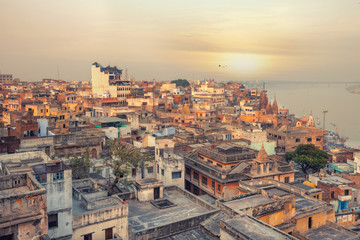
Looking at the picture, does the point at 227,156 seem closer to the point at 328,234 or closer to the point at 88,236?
the point at 328,234

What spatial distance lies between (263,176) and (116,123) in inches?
1227

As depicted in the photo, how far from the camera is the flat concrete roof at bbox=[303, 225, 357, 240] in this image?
20.3 metres

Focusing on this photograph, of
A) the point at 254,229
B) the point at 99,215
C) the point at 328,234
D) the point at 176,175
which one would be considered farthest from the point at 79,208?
the point at 328,234

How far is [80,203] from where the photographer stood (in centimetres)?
2038

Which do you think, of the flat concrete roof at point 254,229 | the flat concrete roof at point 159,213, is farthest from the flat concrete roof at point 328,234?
the flat concrete roof at point 159,213

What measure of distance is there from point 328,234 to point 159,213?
11221 mm

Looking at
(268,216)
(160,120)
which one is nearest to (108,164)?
(268,216)

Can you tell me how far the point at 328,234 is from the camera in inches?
822

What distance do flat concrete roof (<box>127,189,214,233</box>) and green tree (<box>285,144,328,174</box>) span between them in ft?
73.6

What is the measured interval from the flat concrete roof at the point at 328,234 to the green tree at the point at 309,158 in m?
20.2

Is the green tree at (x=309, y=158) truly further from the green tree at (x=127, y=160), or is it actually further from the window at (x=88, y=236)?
the window at (x=88, y=236)

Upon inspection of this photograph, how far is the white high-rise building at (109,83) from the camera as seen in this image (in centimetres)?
9462

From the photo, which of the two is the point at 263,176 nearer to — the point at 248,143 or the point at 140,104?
the point at 248,143

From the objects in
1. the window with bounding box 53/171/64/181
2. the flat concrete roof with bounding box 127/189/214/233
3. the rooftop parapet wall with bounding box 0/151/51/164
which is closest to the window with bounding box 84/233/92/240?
the flat concrete roof with bounding box 127/189/214/233
